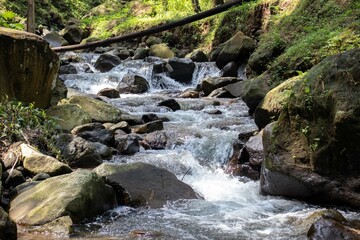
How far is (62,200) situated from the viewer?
4949mm

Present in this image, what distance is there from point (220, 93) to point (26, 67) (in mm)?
7513

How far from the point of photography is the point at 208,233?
4.89 m

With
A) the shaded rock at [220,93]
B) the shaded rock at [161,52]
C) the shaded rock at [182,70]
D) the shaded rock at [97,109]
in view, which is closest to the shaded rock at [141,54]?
the shaded rock at [161,52]

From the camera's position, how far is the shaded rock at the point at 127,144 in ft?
28.4

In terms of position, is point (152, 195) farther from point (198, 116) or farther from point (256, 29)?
point (256, 29)

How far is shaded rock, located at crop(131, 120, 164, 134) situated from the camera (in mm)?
10016

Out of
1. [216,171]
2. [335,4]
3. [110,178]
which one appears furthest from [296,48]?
[110,178]

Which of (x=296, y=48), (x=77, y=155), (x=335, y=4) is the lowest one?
(x=77, y=155)

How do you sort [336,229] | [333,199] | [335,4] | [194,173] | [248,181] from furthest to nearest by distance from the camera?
[335,4] < [194,173] < [248,181] < [333,199] < [336,229]

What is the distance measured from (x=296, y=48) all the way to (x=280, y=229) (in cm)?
718

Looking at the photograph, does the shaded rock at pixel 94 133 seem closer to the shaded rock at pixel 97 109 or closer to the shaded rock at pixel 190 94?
the shaded rock at pixel 97 109

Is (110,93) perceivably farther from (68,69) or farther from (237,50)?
(237,50)

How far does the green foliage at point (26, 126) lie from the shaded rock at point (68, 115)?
79 cm

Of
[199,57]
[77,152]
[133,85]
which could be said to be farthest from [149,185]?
[199,57]
